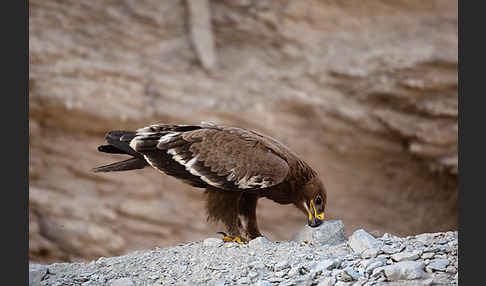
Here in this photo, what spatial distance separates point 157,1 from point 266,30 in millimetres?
2524

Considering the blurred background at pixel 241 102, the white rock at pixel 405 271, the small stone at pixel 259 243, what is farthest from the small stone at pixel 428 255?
the blurred background at pixel 241 102

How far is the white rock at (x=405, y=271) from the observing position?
352cm

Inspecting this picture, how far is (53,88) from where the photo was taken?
1089 centimetres

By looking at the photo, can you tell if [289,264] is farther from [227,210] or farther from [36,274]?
[36,274]

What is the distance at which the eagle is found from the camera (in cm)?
505

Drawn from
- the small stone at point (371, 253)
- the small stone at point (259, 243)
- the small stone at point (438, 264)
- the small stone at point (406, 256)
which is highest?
the small stone at point (438, 264)

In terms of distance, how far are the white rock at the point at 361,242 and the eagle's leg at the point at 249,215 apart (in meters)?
1.23

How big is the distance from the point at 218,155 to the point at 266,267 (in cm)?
137

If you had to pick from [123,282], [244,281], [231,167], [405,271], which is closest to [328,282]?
[405,271]

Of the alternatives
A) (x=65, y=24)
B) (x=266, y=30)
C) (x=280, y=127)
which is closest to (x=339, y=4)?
(x=266, y=30)

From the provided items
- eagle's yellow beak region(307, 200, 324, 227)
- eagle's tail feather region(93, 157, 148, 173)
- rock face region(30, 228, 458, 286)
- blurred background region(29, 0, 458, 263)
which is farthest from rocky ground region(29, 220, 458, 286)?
blurred background region(29, 0, 458, 263)

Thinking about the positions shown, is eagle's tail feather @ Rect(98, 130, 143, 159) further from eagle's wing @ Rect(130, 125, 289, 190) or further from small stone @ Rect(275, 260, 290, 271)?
small stone @ Rect(275, 260, 290, 271)

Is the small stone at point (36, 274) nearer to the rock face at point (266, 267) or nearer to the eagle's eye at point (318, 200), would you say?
the rock face at point (266, 267)

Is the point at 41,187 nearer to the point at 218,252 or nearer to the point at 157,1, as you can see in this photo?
the point at 157,1
